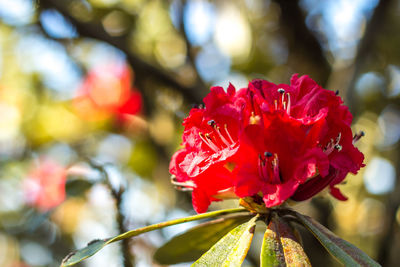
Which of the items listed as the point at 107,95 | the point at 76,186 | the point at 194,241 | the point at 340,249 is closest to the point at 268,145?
the point at 340,249

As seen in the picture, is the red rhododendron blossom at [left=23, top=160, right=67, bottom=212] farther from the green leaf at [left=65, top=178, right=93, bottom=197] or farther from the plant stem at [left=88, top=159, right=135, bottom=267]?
the plant stem at [left=88, top=159, right=135, bottom=267]

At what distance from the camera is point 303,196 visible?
104 centimetres

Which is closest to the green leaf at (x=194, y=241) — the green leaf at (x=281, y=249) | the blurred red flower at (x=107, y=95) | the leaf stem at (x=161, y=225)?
the leaf stem at (x=161, y=225)

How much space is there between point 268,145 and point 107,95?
2203mm

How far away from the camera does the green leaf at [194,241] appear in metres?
1.19

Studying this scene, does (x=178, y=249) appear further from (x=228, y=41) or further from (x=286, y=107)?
(x=228, y=41)

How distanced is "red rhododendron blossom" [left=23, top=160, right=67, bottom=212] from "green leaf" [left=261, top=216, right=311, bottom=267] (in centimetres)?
213

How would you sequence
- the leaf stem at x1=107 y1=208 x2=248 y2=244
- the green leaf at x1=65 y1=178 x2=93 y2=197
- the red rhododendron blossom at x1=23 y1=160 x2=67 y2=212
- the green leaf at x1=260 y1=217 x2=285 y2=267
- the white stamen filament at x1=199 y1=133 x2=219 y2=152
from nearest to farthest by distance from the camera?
1. the green leaf at x1=260 y1=217 x2=285 y2=267
2. the leaf stem at x1=107 y1=208 x2=248 y2=244
3. the white stamen filament at x1=199 y1=133 x2=219 y2=152
4. the green leaf at x1=65 y1=178 x2=93 y2=197
5. the red rhododendron blossom at x1=23 y1=160 x2=67 y2=212

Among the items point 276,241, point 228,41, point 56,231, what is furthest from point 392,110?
point 56,231

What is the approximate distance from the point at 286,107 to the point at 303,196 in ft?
Result: 0.76

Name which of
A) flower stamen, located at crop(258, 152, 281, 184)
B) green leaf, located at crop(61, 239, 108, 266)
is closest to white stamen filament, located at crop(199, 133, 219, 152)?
flower stamen, located at crop(258, 152, 281, 184)

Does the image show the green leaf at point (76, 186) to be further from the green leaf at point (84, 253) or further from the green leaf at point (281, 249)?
the green leaf at point (281, 249)

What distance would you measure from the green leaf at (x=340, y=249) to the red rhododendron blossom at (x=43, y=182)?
2.15m

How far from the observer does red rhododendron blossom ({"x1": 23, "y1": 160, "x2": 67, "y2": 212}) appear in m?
2.80
